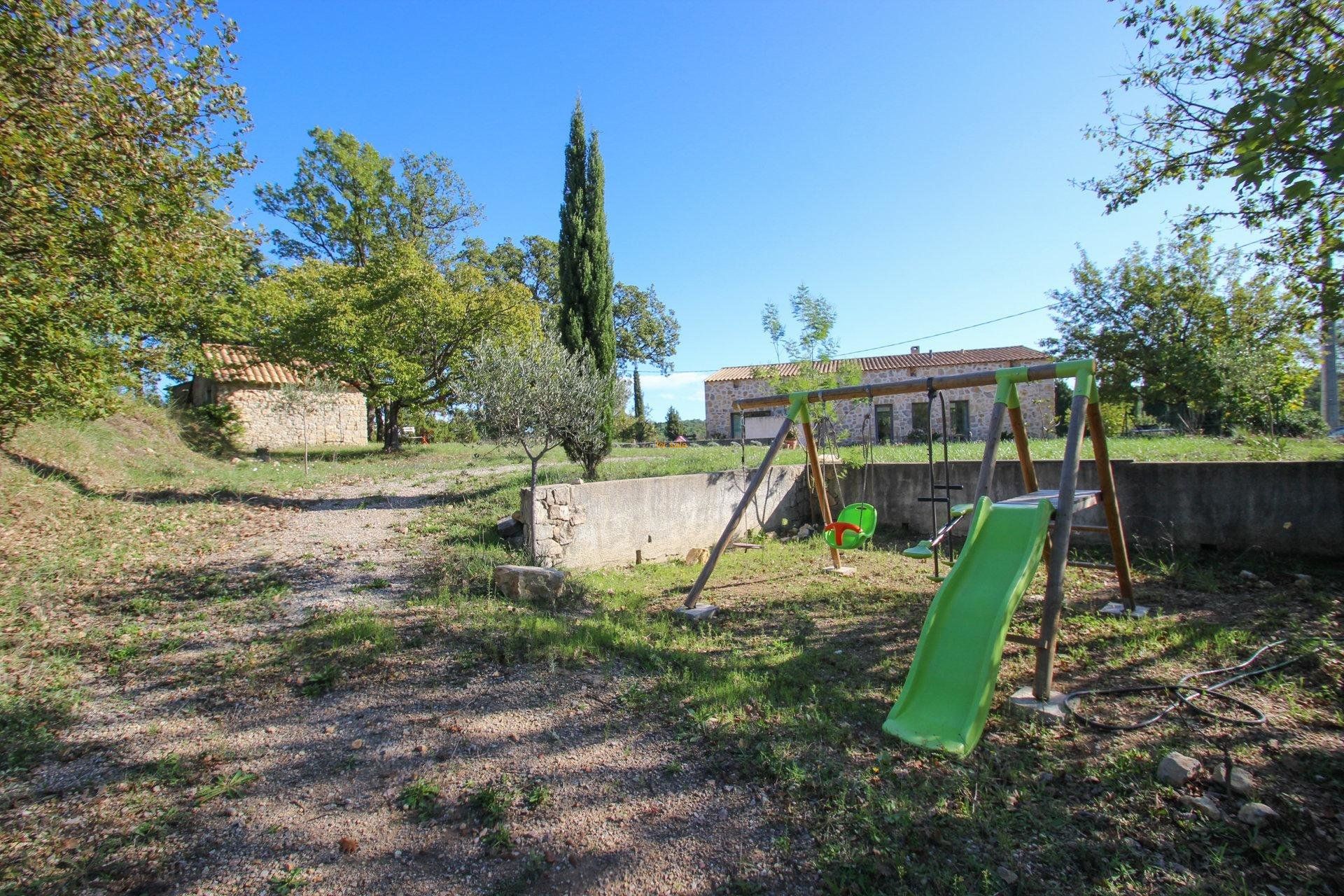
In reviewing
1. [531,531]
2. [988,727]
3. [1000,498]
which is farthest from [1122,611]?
[531,531]

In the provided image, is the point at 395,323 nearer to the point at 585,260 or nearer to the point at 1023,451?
the point at 585,260

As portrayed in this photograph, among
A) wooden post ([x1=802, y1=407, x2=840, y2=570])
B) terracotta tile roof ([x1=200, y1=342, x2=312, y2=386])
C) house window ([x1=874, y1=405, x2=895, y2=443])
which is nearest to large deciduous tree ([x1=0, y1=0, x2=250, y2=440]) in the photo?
wooden post ([x1=802, y1=407, x2=840, y2=570])

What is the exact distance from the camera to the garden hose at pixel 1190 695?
3.56 meters

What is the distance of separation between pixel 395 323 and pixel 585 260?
452 inches

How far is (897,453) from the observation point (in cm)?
1362

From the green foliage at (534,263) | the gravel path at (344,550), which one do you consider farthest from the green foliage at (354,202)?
the gravel path at (344,550)

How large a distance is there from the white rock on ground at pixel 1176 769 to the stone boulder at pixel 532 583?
5.07 metres

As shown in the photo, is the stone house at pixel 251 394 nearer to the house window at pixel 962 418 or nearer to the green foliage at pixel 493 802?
the green foliage at pixel 493 802

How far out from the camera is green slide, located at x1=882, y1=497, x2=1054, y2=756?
337 cm

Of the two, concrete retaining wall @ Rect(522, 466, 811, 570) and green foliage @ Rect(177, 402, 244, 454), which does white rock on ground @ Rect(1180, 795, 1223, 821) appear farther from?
green foliage @ Rect(177, 402, 244, 454)

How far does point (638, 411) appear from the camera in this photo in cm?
3959

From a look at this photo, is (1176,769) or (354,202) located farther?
(354,202)

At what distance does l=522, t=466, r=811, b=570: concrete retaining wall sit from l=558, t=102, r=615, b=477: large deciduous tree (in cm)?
255

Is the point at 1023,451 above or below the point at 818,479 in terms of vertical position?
above
